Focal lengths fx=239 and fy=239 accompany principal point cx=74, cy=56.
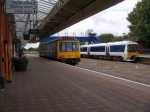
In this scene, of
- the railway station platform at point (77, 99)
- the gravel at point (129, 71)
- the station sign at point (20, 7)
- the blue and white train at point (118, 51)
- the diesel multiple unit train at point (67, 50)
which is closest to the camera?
the railway station platform at point (77, 99)

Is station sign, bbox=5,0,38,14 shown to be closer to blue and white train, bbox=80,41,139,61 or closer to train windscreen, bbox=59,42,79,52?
train windscreen, bbox=59,42,79,52

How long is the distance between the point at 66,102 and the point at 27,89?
8.27ft

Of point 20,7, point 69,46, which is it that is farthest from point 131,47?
point 20,7

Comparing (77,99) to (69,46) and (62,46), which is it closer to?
(62,46)

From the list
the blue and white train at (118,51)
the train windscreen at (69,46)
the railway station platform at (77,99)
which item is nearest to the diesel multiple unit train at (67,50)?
the train windscreen at (69,46)

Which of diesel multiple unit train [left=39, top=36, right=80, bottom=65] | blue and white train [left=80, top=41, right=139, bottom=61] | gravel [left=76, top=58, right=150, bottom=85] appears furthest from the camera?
blue and white train [left=80, top=41, right=139, bottom=61]

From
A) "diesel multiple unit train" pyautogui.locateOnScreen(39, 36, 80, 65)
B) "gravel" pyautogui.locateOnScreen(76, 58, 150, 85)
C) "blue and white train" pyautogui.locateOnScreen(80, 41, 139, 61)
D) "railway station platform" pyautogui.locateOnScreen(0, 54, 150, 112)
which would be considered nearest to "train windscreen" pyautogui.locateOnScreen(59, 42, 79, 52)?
"diesel multiple unit train" pyautogui.locateOnScreen(39, 36, 80, 65)

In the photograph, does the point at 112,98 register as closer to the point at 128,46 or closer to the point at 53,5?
the point at 53,5

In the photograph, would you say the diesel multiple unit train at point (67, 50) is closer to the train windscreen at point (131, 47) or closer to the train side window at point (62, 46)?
the train side window at point (62, 46)

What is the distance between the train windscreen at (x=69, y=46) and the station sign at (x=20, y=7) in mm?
15435

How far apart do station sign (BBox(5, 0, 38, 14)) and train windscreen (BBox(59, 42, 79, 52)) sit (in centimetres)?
1543

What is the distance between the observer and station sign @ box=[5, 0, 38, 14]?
403 inches

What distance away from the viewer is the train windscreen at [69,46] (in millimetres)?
26297

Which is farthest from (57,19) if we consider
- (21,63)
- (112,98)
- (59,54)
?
(112,98)
